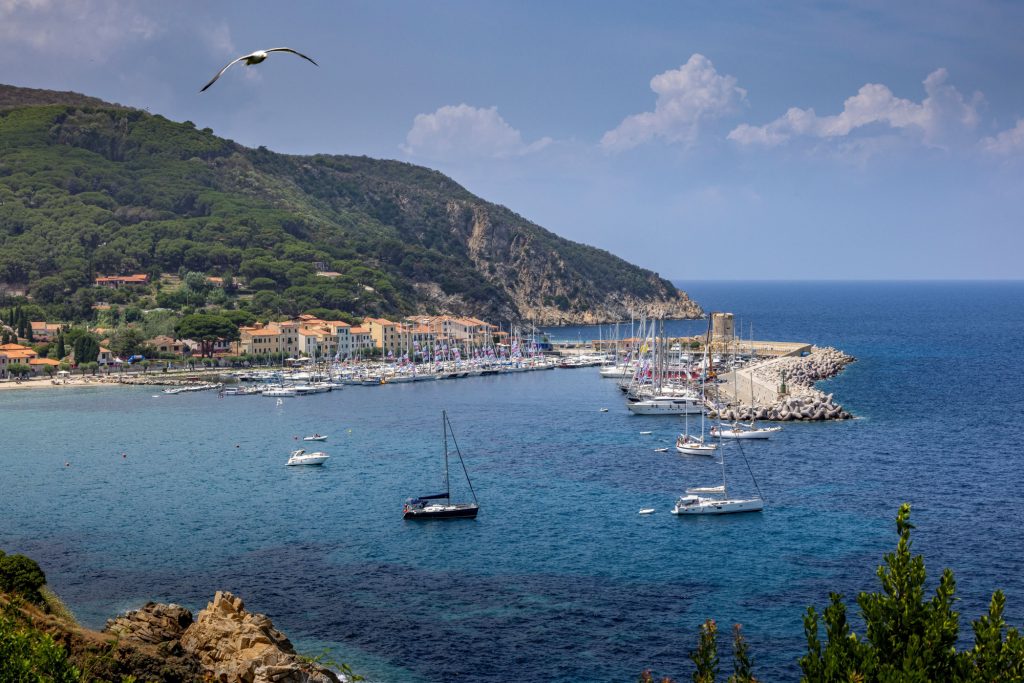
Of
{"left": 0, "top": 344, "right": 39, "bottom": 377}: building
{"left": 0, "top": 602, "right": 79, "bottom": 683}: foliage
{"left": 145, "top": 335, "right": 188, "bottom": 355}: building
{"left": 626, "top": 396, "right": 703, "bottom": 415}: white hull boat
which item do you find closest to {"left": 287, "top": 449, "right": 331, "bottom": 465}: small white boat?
{"left": 626, "top": 396, "right": 703, "bottom": 415}: white hull boat

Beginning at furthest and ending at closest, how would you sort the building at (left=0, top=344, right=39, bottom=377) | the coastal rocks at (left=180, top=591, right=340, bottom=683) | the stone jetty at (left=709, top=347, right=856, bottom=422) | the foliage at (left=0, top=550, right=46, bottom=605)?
the building at (left=0, top=344, right=39, bottom=377) → the stone jetty at (left=709, top=347, right=856, bottom=422) → the foliage at (left=0, top=550, right=46, bottom=605) → the coastal rocks at (left=180, top=591, right=340, bottom=683)

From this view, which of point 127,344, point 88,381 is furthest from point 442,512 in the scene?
point 127,344

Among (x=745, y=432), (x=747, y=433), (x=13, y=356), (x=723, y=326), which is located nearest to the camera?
(x=747, y=433)

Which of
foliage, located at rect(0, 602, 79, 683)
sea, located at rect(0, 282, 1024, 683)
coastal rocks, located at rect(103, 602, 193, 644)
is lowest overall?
sea, located at rect(0, 282, 1024, 683)

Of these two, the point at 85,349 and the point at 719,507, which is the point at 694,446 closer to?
the point at 719,507

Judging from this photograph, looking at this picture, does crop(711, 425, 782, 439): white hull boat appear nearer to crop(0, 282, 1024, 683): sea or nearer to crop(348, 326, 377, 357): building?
crop(0, 282, 1024, 683): sea

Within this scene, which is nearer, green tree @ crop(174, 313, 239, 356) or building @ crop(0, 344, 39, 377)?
building @ crop(0, 344, 39, 377)

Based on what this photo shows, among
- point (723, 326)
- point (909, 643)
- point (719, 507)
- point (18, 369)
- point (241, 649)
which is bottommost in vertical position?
point (719, 507)

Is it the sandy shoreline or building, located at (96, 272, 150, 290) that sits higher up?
building, located at (96, 272, 150, 290)
